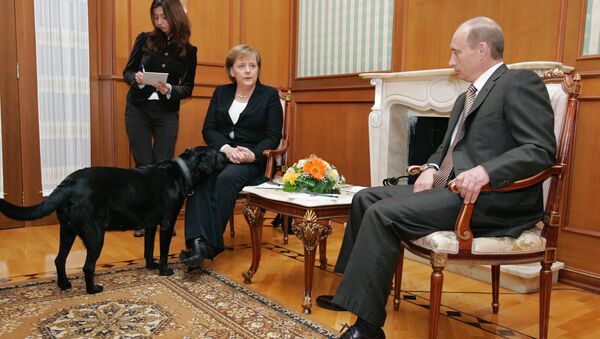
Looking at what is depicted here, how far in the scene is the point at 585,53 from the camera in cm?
285

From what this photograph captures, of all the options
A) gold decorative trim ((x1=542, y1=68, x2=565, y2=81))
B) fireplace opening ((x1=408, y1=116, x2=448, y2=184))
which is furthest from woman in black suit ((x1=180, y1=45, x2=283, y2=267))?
gold decorative trim ((x1=542, y1=68, x2=565, y2=81))

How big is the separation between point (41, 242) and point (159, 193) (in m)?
1.36

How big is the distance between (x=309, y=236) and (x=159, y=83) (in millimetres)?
1811

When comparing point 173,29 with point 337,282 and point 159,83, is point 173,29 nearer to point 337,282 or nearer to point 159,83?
point 159,83

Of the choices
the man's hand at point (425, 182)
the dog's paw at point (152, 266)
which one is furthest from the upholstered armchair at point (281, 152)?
the man's hand at point (425, 182)

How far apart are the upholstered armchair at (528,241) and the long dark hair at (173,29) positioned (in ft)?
7.77

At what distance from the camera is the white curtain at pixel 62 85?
3.88 meters

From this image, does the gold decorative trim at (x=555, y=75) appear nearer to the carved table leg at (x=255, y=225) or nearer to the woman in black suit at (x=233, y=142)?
the carved table leg at (x=255, y=225)

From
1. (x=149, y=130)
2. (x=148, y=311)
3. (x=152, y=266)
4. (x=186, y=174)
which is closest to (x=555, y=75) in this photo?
(x=186, y=174)

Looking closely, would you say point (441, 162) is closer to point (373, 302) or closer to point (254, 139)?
point (373, 302)

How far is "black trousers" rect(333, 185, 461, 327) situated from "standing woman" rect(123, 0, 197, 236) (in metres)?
2.22

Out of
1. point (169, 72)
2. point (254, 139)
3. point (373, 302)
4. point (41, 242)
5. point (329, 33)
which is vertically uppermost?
point (329, 33)

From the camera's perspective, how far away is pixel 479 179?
1.84 meters

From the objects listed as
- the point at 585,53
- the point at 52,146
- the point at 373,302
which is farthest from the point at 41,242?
the point at 585,53
